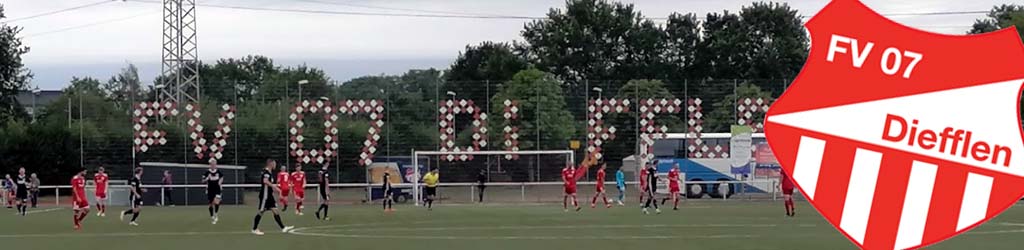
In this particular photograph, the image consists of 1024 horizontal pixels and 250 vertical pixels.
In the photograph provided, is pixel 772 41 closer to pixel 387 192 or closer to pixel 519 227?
pixel 387 192

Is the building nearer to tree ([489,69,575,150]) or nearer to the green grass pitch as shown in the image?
tree ([489,69,575,150])

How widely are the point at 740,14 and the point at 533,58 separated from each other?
13680mm

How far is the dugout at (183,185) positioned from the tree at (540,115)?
10134 mm

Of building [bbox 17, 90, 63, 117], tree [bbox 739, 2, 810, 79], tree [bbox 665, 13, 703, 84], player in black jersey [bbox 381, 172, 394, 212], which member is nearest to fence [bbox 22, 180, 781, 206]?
player in black jersey [bbox 381, 172, 394, 212]

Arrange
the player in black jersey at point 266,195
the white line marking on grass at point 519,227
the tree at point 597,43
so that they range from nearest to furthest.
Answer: the player in black jersey at point 266,195 < the white line marking on grass at point 519,227 < the tree at point 597,43

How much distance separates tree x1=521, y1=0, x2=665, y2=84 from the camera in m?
79.8

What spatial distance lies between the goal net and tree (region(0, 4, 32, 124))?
28266 millimetres

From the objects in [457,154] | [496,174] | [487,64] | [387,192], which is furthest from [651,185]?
[487,64]

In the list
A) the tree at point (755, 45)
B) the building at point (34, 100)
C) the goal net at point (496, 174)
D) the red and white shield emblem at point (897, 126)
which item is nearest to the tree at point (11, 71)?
the building at point (34, 100)

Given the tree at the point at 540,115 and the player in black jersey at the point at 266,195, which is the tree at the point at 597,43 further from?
the player in black jersey at the point at 266,195

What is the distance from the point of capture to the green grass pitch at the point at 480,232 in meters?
20.9

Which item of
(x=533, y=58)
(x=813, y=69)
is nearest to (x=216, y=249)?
(x=813, y=69)

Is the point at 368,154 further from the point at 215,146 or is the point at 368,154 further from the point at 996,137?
the point at 996,137

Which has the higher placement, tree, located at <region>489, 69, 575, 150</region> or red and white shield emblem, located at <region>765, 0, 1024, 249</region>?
red and white shield emblem, located at <region>765, 0, 1024, 249</region>
